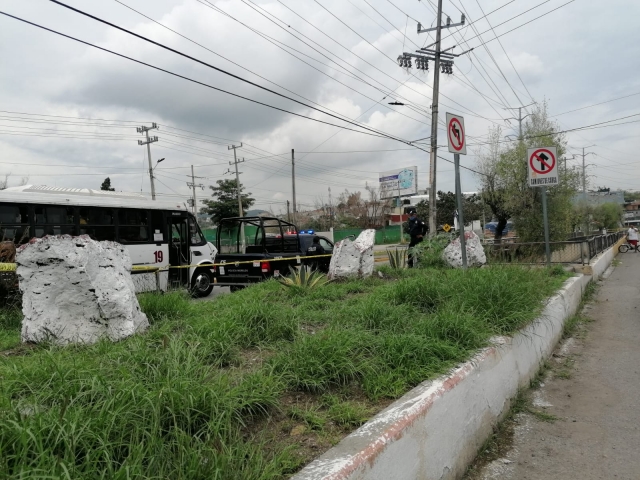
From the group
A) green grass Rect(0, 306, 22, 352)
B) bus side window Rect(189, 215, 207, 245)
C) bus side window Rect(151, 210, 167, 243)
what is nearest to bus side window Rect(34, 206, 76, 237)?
bus side window Rect(151, 210, 167, 243)

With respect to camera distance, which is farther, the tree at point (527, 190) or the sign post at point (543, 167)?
the tree at point (527, 190)

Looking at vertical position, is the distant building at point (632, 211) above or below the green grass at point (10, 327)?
above

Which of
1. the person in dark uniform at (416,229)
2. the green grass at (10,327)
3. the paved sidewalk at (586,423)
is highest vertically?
the person in dark uniform at (416,229)

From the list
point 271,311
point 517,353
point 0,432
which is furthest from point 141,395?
point 517,353

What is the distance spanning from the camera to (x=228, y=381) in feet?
9.77

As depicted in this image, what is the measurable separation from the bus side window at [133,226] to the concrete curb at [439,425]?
10.1 metres

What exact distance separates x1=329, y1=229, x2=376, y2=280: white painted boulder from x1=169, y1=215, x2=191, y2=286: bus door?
563 cm

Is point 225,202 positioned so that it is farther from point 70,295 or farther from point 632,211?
point 632,211

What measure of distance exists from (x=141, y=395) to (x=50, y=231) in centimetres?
982

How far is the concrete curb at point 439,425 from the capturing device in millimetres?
2338

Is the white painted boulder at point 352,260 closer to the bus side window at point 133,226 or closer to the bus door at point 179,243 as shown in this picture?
the bus door at point 179,243

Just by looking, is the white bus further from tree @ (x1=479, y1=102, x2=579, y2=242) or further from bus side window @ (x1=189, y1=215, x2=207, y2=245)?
tree @ (x1=479, y1=102, x2=579, y2=242)

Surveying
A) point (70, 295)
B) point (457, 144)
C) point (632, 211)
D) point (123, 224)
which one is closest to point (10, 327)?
point (70, 295)

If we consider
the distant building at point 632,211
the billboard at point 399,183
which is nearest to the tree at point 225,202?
the billboard at point 399,183
